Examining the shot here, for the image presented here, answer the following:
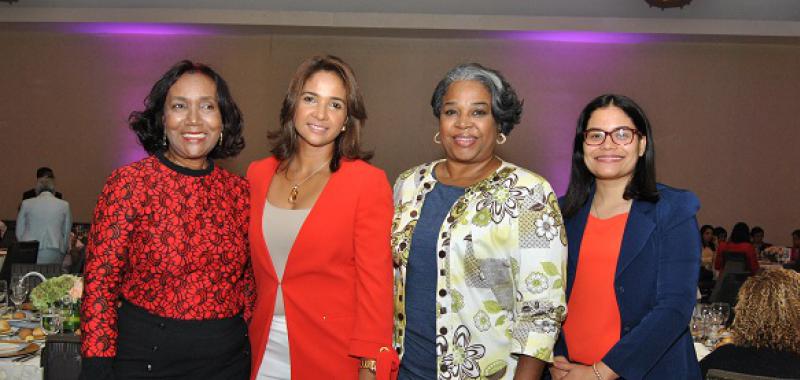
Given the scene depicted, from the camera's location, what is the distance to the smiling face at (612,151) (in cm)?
233

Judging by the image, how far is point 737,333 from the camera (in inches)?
113

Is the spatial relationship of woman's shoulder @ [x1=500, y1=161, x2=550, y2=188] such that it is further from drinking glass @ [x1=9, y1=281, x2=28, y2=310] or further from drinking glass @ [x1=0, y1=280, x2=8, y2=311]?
drinking glass @ [x1=0, y1=280, x2=8, y2=311]

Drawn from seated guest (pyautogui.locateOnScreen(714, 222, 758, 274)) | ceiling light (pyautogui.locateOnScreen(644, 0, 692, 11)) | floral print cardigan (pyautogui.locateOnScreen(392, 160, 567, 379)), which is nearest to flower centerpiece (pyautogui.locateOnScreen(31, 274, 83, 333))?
floral print cardigan (pyautogui.locateOnScreen(392, 160, 567, 379))

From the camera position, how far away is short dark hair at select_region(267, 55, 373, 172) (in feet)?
7.75

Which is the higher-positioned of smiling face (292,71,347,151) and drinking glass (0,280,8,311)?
smiling face (292,71,347,151)

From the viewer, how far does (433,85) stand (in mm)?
11289

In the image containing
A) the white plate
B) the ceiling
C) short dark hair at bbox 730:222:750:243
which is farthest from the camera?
the ceiling

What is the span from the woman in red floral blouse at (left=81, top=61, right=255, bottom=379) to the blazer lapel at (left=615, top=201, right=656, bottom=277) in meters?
1.12

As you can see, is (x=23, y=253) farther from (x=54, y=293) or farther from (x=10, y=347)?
(x=10, y=347)

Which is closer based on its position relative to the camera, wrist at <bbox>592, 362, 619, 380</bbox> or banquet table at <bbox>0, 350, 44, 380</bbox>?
wrist at <bbox>592, 362, 619, 380</bbox>

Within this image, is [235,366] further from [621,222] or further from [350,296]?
[621,222]

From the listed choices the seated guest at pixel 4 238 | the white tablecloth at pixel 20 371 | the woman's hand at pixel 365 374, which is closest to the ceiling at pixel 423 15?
the seated guest at pixel 4 238

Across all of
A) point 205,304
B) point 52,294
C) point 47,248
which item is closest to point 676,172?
point 47,248

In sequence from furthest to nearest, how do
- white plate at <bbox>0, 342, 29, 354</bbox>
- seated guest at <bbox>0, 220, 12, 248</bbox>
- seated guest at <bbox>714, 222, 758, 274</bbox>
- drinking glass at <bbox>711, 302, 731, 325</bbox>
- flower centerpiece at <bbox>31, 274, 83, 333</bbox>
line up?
seated guest at <bbox>0, 220, 12, 248</bbox>, seated guest at <bbox>714, 222, 758, 274</bbox>, drinking glass at <bbox>711, 302, 731, 325</bbox>, flower centerpiece at <bbox>31, 274, 83, 333</bbox>, white plate at <bbox>0, 342, 29, 354</bbox>
